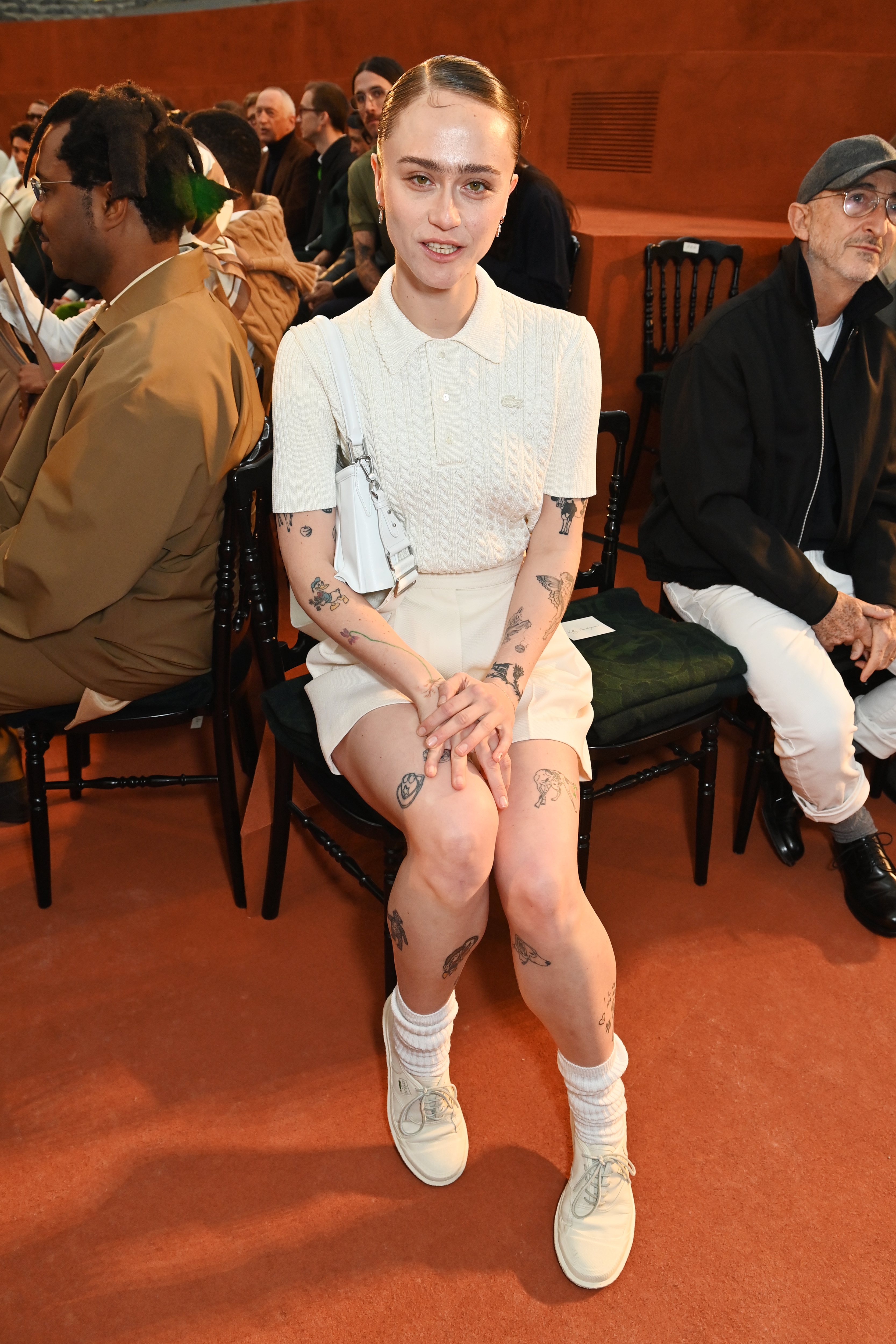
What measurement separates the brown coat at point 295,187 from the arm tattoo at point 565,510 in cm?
466

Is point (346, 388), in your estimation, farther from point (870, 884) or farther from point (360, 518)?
point (870, 884)

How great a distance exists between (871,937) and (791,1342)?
0.91m

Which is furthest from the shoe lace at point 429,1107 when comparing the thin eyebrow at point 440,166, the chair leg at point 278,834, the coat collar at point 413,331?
the thin eyebrow at point 440,166

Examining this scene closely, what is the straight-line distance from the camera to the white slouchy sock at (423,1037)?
1.49 meters

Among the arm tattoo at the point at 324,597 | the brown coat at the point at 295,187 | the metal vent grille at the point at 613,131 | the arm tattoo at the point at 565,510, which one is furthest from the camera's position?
the brown coat at the point at 295,187

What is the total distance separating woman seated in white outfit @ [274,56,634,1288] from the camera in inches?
53.9

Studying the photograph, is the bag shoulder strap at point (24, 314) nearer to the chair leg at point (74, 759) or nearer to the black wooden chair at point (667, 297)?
A: the chair leg at point (74, 759)

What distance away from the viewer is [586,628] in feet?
6.63

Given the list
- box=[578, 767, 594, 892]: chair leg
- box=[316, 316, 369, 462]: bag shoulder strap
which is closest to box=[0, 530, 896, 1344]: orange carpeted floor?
box=[578, 767, 594, 892]: chair leg

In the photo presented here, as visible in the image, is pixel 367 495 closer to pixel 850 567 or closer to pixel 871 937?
pixel 850 567

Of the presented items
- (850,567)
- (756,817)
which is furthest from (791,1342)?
(850,567)

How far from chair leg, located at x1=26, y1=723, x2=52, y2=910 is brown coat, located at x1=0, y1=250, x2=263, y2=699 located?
→ 7.8 inches

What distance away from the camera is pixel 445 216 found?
1.38 m

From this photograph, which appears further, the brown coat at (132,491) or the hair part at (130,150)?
the hair part at (130,150)
